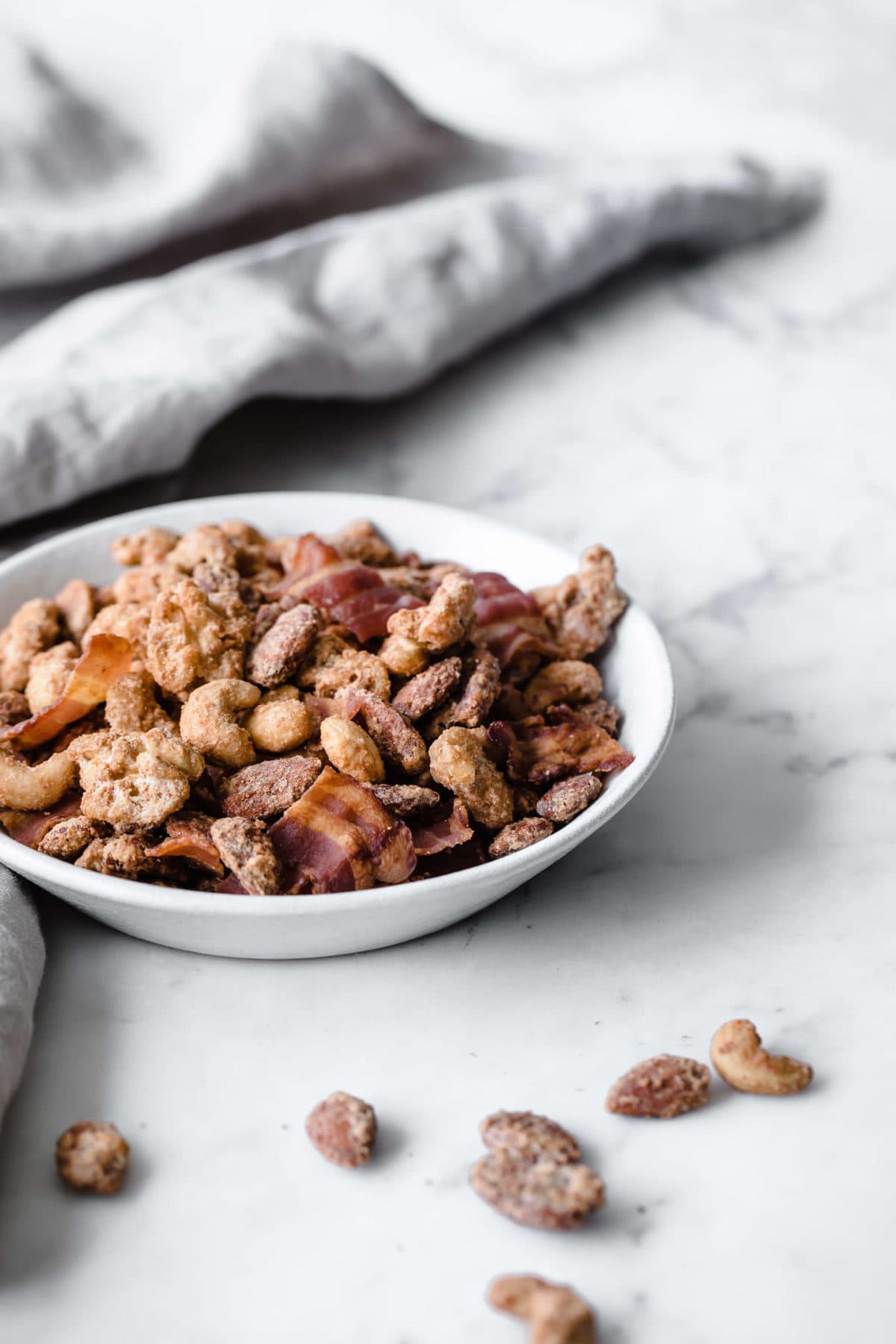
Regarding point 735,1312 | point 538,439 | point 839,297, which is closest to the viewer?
point 735,1312

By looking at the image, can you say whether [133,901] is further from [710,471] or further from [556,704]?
[710,471]

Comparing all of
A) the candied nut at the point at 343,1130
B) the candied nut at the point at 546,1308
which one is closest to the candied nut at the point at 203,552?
the candied nut at the point at 343,1130

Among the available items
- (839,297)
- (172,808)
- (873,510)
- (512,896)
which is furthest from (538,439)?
(172,808)

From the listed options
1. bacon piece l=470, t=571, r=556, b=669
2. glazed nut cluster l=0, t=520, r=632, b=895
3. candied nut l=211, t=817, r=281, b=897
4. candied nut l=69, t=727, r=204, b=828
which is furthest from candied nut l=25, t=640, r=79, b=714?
bacon piece l=470, t=571, r=556, b=669

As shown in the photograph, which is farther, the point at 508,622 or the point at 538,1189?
the point at 508,622

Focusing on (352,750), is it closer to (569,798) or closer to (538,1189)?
(569,798)

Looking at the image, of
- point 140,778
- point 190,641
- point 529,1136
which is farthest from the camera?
point 190,641

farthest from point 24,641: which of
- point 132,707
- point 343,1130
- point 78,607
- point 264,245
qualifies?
point 264,245
